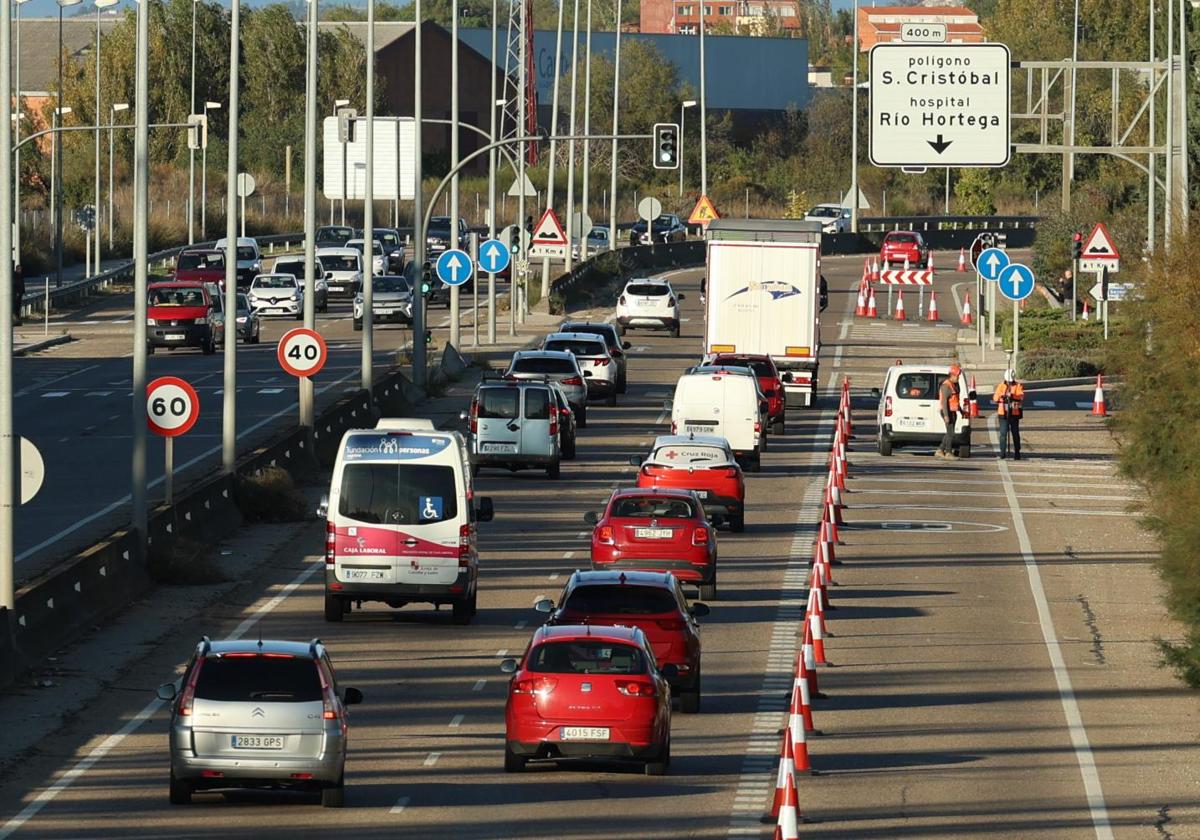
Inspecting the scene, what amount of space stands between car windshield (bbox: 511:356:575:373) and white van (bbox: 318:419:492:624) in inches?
813

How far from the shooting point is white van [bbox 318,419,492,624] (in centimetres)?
2695

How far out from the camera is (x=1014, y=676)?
25141mm

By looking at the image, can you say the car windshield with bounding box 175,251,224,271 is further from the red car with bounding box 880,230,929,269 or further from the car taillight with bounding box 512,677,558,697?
the car taillight with bounding box 512,677,558,697

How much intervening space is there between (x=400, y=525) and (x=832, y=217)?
286 ft

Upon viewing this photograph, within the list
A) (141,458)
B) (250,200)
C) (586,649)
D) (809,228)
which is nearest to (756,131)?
(250,200)

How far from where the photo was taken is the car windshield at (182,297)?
2552 inches

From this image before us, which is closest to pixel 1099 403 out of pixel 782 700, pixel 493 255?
pixel 493 255

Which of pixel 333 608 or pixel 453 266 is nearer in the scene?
pixel 333 608

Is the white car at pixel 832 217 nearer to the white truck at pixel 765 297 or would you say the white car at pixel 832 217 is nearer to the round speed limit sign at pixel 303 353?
the white truck at pixel 765 297

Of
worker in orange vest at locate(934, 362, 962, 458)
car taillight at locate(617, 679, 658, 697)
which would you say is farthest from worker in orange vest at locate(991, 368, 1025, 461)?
car taillight at locate(617, 679, 658, 697)

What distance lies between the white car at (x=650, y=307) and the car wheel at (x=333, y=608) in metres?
45.3

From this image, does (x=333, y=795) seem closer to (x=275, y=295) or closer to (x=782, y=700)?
(x=782, y=700)

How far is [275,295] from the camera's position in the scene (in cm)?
7556

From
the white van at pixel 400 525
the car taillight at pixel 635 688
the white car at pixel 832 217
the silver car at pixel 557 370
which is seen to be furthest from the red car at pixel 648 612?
the white car at pixel 832 217
